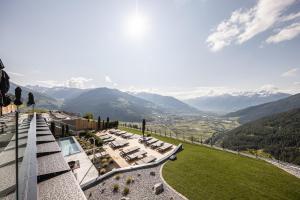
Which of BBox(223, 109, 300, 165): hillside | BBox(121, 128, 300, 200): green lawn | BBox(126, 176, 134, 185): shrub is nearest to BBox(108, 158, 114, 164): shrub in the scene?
BBox(126, 176, 134, 185): shrub

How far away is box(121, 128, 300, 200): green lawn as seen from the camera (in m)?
13.9

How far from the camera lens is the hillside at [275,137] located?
8388 centimetres

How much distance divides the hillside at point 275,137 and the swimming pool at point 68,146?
9415cm

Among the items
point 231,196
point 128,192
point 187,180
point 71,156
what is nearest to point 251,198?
point 231,196

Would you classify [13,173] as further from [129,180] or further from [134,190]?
[129,180]

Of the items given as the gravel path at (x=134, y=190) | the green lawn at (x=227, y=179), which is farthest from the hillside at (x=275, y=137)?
the gravel path at (x=134, y=190)

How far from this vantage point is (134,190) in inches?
539

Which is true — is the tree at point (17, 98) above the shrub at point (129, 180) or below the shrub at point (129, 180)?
above

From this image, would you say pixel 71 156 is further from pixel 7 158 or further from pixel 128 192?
pixel 7 158

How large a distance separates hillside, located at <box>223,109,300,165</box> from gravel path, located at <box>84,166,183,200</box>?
91.1m

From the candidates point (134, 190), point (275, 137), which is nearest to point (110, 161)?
point (134, 190)

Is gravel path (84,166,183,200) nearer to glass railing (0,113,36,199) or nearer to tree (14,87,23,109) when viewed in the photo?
glass railing (0,113,36,199)

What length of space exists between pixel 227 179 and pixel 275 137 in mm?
113837

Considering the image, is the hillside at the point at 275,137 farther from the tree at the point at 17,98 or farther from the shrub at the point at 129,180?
the tree at the point at 17,98
